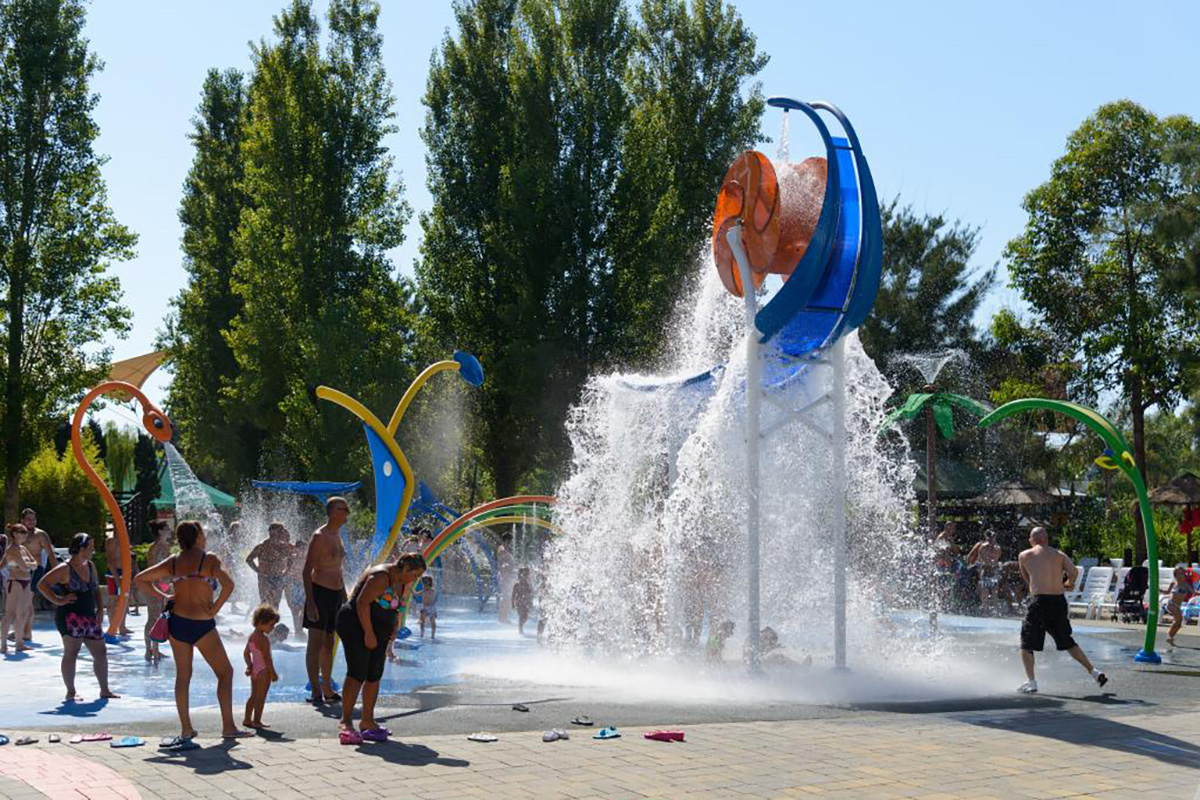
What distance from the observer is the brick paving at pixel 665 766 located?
6914 millimetres

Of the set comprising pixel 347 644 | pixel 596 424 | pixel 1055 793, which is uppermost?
pixel 596 424

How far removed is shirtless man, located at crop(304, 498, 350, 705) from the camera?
1034 centimetres

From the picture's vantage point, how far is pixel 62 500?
30.4 metres

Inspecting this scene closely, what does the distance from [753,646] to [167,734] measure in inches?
216

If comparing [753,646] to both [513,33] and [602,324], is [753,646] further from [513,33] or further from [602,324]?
[513,33]

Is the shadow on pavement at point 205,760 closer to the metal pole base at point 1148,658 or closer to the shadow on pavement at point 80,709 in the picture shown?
the shadow on pavement at point 80,709

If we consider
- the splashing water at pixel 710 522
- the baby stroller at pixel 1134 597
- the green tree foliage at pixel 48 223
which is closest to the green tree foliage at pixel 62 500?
the green tree foliage at pixel 48 223

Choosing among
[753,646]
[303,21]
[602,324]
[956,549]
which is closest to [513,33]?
[303,21]

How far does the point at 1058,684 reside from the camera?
12.4m

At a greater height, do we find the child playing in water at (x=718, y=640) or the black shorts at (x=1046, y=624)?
the black shorts at (x=1046, y=624)

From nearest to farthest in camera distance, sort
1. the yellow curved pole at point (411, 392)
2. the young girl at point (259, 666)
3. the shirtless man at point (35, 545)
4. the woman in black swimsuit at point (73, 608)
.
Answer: the young girl at point (259, 666)
the woman in black swimsuit at point (73, 608)
the yellow curved pole at point (411, 392)
the shirtless man at point (35, 545)

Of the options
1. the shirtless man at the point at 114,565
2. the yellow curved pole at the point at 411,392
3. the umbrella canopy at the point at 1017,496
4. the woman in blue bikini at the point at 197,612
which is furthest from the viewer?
the umbrella canopy at the point at 1017,496

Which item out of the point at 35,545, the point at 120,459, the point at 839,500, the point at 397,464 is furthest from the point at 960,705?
the point at 120,459

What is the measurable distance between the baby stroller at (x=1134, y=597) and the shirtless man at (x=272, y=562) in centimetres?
1383
